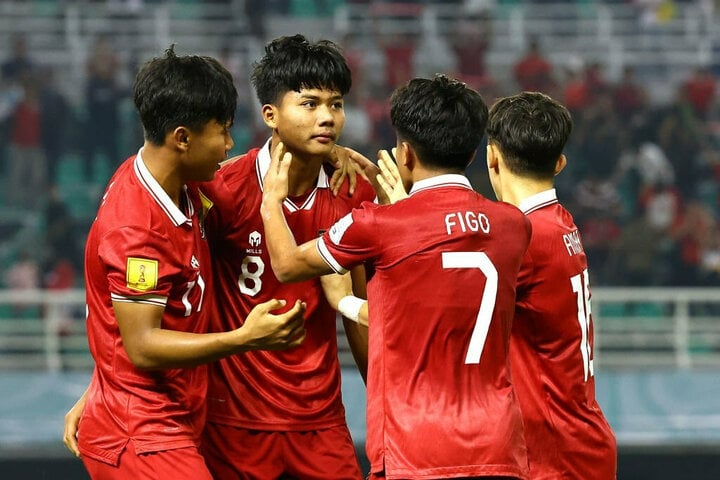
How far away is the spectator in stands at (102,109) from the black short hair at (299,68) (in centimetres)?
928

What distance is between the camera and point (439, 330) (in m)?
3.33

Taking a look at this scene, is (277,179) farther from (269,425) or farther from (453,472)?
(453,472)

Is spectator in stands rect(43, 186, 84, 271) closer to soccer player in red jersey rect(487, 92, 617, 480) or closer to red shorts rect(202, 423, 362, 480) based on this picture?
red shorts rect(202, 423, 362, 480)

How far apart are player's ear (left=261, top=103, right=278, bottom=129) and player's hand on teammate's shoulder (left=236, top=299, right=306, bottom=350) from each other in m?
0.82

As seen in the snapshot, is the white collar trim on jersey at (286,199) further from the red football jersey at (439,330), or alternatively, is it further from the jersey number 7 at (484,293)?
the jersey number 7 at (484,293)

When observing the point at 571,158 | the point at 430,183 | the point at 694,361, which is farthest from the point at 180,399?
the point at 571,158

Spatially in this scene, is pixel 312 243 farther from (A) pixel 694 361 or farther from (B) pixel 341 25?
(B) pixel 341 25

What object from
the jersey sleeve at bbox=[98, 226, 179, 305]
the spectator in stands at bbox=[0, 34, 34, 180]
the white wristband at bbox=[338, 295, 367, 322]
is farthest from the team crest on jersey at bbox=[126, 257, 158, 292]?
the spectator in stands at bbox=[0, 34, 34, 180]

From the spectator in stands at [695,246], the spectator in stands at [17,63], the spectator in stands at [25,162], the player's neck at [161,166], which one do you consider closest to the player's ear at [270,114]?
the player's neck at [161,166]

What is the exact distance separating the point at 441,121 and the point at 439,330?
60 centimetres

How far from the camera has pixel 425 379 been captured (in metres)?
3.35

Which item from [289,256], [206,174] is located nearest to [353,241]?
[289,256]

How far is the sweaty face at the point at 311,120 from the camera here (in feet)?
12.7

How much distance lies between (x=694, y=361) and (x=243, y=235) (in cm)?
751
